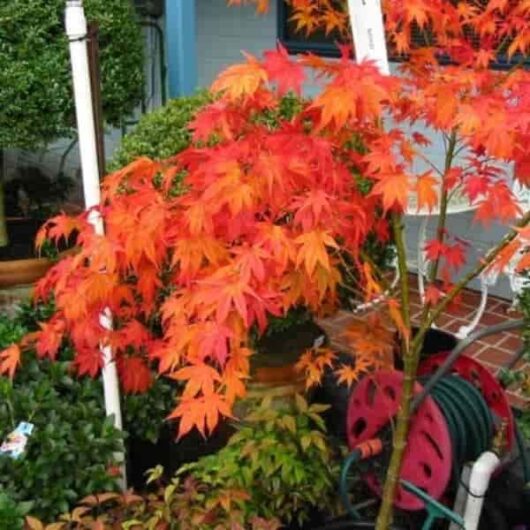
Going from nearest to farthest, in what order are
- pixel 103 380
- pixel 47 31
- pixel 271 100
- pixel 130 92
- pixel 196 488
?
pixel 271 100 < pixel 196 488 < pixel 103 380 < pixel 47 31 < pixel 130 92

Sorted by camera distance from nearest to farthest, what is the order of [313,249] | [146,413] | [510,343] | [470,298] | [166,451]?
[313,249]
[146,413]
[166,451]
[510,343]
[470,298]

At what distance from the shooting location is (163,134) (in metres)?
2.66

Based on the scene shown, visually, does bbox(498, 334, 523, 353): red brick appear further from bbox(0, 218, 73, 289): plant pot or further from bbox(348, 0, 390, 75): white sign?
bbox(348, 0, 390, 75): white sign

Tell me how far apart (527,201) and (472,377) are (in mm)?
1134

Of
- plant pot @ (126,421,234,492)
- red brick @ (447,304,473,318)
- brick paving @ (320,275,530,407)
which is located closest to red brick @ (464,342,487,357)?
brick paving @ (320,275,530,407)

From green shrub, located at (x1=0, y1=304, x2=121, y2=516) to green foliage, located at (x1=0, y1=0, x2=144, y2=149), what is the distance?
46.9 inches

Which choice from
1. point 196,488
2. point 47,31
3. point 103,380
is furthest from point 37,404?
point 47,31

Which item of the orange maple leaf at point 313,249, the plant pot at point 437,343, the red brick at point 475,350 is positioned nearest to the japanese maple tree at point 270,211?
the orange maple leaf at point 313,249

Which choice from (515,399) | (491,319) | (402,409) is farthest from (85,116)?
(491,319)

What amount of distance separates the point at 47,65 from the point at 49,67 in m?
0.01

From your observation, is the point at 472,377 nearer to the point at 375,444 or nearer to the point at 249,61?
the point at 375,444

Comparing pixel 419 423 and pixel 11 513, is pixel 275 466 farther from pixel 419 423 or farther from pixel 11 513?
pixel 11 513

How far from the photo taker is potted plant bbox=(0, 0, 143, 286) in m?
3.09

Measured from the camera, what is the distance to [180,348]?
1.62 meters
